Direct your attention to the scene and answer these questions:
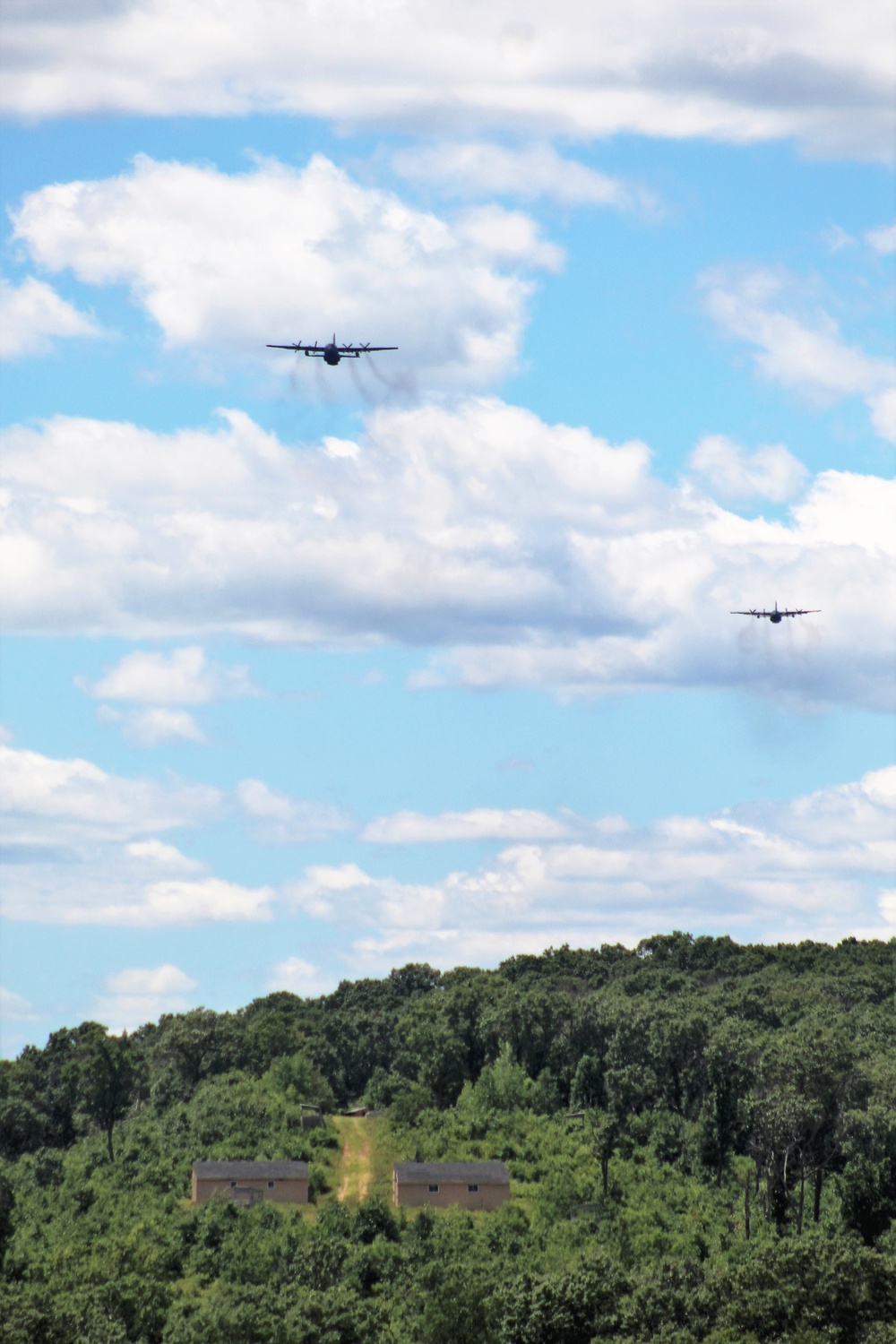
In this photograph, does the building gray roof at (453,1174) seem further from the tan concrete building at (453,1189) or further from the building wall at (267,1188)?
the building wall at (267,1188)

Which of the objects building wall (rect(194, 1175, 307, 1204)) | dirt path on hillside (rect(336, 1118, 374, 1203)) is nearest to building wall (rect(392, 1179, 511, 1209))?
dirt path on hillside (rect(336, 1118, 374, 1203))

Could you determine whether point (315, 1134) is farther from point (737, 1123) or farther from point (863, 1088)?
point (863, 1088)

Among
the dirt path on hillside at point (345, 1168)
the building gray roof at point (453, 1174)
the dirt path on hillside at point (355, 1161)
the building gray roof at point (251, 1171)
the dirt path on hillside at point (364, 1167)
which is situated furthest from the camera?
the dirt path on hillside at point (364, 1167)

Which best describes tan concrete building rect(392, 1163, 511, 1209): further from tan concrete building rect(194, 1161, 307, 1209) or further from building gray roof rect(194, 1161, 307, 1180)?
building gray roof rect(194, 1161, 307, 1180)

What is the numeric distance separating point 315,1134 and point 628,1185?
104 feet

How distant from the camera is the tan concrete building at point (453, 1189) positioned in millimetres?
110500

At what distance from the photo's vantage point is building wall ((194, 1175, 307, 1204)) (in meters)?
115

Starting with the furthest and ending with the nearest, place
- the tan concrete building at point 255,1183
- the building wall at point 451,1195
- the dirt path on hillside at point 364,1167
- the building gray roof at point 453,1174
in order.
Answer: the dirt path on hillside at point 364,1167 → the tan concrete building at point 255,1183 → the building gray roof at point 453,1174 → the building wall at point 451,1195

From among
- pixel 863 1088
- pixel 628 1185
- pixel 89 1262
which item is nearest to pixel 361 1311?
pixel 89 1262

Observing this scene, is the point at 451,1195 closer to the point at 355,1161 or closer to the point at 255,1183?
the point at 255,1183

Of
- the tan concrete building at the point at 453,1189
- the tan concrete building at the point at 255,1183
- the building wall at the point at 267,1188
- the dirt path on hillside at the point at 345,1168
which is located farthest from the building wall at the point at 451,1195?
the dirt path on hillside at the point at 345,1168

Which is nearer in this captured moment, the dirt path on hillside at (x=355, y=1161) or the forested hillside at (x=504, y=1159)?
the forested hillside at (x=504, y=1159)

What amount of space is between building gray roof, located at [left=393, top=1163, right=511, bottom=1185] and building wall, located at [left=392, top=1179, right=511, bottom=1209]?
178mm

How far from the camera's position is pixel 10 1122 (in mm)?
151375
